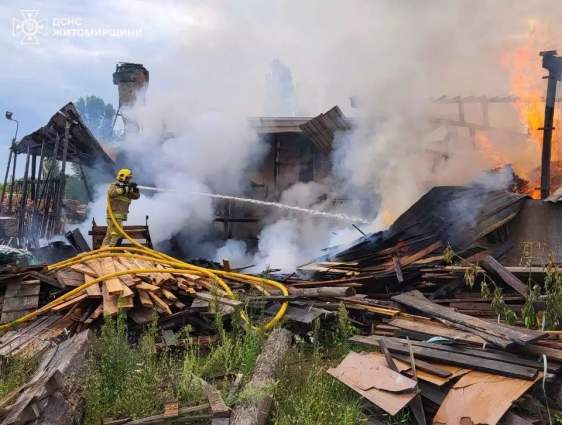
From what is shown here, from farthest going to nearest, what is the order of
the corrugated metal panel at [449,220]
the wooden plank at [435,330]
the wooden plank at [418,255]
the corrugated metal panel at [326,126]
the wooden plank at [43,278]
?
the corrugated metal panel at [326,126] → the corrugated metal panel at [449,220] → the wooden plank at [418,255] → the wooden plank at [43,278] → the wooden plank at [435,330]

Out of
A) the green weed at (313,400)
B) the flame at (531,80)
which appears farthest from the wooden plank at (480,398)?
the flame at (531,80)

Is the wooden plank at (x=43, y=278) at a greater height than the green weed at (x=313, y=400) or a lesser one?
greater

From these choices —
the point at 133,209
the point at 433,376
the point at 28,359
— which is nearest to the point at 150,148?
the point at 133,209

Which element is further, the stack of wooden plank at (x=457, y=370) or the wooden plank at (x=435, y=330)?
the wooden plank at (x=435, y=330)

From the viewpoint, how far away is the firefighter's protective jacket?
28.8 ft

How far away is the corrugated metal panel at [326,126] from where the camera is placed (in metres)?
10.8

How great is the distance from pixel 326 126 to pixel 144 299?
7.00 m

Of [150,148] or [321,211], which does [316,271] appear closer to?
[321,211]

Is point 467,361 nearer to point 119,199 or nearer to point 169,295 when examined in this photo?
point 169,295

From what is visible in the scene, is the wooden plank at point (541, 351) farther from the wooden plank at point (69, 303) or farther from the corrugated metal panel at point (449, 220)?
the wooden plank at point (69, 303)

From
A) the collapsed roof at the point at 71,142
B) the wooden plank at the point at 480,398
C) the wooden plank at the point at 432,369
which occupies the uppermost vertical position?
the collapsed roof at the point at 71,142

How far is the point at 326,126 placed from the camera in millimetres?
11000

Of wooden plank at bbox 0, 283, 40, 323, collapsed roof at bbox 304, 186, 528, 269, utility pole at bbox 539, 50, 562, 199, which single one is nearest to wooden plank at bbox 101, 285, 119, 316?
wooden plank at bbox 0, 283, 40, 323

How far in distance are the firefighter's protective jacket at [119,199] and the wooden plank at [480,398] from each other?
23.6 feet
